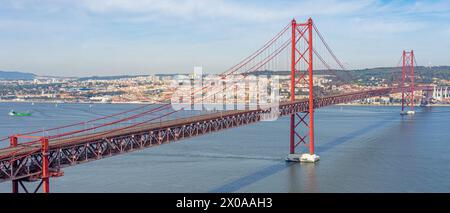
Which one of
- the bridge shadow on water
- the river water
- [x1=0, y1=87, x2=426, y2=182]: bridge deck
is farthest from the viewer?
the river water

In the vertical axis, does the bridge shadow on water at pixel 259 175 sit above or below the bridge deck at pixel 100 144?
below

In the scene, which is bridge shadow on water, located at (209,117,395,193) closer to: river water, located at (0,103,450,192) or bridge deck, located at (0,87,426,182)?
river water, located at (0,103,450,192)

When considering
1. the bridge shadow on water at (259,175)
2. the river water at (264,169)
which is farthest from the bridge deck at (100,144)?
the bridge shadow on water at (259,175)

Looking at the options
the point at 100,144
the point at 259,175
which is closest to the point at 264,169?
the point at 259,175

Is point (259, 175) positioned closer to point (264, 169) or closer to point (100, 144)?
point (264, 169)

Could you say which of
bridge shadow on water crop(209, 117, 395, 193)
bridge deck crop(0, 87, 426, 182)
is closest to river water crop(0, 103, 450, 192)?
bridge shadow on water crop(209, 117, 395, 193)

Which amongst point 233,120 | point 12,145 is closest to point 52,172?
point 12,145

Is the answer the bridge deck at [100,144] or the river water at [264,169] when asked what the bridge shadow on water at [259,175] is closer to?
the river water at [264,169]

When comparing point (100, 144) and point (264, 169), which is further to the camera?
point (264, 169)

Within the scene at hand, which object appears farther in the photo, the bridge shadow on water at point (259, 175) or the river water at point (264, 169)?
the river water at point (264, 169)

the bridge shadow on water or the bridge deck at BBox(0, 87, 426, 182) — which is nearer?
the bridge deck at BBox(0, 87, 426, 182)

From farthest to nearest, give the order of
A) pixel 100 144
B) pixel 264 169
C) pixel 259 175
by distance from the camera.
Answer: pixel 264 169
pixel 259 175
pixel 100 144

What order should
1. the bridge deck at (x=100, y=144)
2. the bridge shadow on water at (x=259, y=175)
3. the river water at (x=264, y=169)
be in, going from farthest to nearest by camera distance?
the river water at (x=264, y=169), the bridge shadow on water at (x=259, y=175), the bridge deck at (x=100, y=144)
